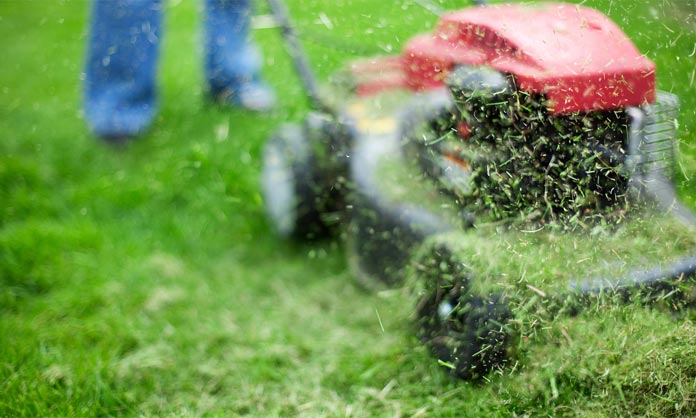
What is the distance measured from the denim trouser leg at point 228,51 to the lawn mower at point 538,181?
126cm

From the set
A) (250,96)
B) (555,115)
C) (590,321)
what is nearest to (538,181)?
(555,115)

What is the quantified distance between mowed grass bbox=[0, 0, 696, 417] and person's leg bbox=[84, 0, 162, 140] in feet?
0.28

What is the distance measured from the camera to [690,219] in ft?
3.48

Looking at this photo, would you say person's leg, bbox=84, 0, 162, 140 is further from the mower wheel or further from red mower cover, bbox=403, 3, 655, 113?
red mower cover, bbox=403, 3, 655, 113

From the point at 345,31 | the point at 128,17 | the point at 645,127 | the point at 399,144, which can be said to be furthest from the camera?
the point at 128,17

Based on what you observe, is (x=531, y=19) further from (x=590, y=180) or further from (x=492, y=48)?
(x=590, y=180)

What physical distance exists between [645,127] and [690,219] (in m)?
0.17

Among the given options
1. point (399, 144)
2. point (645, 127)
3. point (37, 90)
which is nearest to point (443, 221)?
point (399, 144)

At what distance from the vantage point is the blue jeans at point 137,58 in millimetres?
2166

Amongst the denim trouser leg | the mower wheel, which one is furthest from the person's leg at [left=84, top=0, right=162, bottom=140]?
the mower wheel

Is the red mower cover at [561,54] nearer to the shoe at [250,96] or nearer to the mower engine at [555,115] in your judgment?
the mower engine at [555,115]

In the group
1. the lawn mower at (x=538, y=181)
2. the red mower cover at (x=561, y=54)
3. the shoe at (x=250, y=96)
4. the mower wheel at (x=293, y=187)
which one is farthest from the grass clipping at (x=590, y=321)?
the shoe at (x=250, y=96)

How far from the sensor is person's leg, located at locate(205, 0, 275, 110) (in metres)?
2.32

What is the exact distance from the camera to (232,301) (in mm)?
→ 1589
